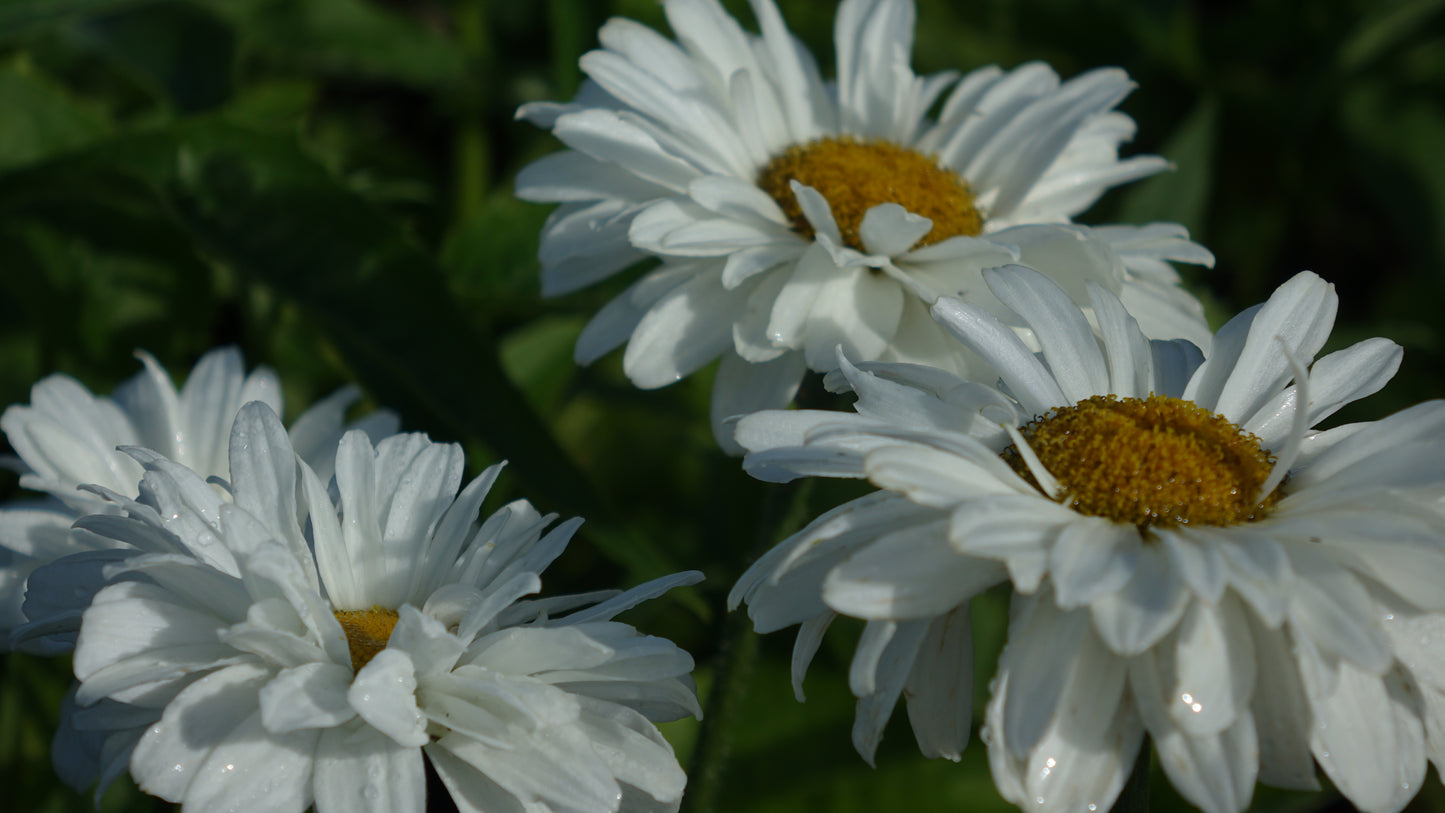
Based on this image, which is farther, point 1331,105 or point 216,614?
point 1331,105

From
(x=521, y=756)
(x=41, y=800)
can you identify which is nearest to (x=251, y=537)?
(x=521, y=756)

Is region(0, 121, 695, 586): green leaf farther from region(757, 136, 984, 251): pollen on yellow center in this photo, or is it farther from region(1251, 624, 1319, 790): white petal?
region(1251, 624, 1319, 790): white petal

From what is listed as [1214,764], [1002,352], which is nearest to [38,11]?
[1002,352]

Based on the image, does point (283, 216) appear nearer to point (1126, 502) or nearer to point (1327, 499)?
point (1126, 502)

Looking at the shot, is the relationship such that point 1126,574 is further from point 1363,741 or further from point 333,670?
point 333,670

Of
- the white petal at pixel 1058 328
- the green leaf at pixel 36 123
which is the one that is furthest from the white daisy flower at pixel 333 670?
the green leaf at pixel 36 123

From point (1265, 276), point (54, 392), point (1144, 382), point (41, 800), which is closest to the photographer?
point (1144, 382)
